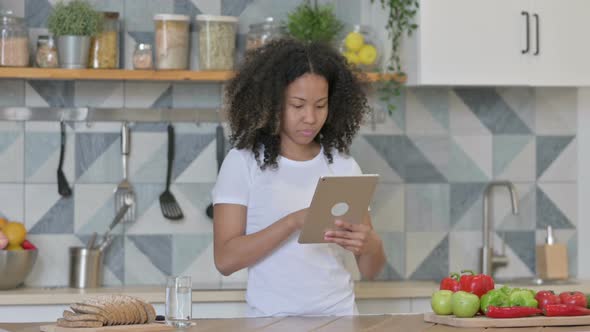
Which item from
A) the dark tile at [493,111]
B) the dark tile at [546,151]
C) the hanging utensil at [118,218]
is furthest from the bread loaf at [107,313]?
the dark tile at [546,151]

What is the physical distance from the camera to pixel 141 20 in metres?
3.75

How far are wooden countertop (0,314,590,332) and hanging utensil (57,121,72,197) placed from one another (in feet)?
4.58

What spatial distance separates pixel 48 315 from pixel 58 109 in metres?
0.78

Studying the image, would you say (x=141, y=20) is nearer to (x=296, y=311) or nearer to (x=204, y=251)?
(x=204, y=251)

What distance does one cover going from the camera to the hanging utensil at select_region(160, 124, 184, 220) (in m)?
3.74

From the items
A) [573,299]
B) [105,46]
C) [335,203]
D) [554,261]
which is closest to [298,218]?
[335,203]

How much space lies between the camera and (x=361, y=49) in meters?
3.68

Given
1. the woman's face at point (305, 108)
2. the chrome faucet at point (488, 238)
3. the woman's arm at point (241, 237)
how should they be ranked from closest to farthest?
the woman's arm at point (241, 237) → the woman's face at point (305, 108) → the chrome faucet at point (488, 238)

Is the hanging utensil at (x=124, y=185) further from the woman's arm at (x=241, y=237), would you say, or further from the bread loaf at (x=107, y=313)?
the bread loaf at (x=107, y=313)

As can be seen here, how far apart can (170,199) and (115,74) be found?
1.78 feet

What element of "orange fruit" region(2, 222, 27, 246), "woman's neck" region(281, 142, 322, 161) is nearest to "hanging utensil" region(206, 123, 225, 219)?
"orange fruit" region(2, 222, 27, 246)

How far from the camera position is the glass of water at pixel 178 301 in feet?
7.35

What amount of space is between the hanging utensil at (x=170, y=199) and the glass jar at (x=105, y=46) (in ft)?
1.16

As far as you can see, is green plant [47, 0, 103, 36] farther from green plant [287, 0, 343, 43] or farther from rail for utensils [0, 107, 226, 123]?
green plant [287, 0, 343, 43]
